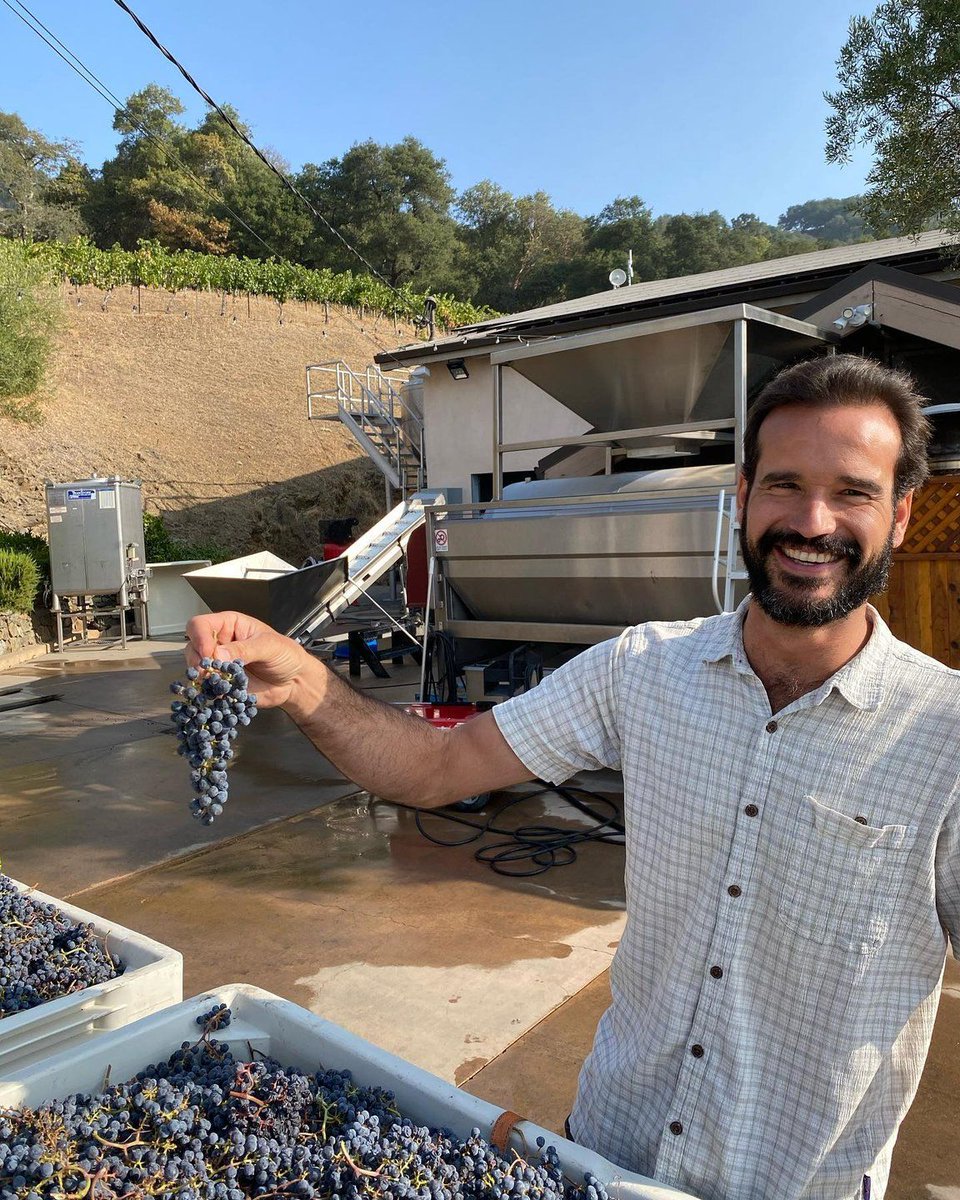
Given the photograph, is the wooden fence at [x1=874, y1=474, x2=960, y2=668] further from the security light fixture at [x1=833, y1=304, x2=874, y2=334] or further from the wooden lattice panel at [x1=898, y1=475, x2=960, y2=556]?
the security light fixture at [x1=833, y1=304, x2=874, y2=334]

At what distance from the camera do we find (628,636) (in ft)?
5.82

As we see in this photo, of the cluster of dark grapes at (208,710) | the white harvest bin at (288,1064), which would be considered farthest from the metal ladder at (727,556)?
the cluster of dark grapes at (208,710)

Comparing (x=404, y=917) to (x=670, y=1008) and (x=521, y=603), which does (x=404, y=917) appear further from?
(x=670, y=1008)

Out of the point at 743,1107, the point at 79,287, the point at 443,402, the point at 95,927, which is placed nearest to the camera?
the point at 743,1107

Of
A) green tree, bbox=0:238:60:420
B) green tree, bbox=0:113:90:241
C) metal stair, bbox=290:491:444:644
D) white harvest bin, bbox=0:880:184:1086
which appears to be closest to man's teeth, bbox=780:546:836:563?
white harvest bin, bbox=0:880:184:1086

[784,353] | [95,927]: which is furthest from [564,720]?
[784,353]

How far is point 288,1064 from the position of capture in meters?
1.67

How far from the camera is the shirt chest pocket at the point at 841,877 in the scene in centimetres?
137

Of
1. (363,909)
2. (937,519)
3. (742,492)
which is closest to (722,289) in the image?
(937,519)

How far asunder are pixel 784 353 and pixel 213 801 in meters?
6.45

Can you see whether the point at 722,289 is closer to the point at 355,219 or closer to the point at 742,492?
the point at 742,492

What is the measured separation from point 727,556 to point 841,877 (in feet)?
13.5

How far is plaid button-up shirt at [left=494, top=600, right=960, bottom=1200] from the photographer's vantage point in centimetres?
137

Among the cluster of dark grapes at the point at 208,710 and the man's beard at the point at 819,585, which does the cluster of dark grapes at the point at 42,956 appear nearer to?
the cluster of dark grapes at the point at 208,710
